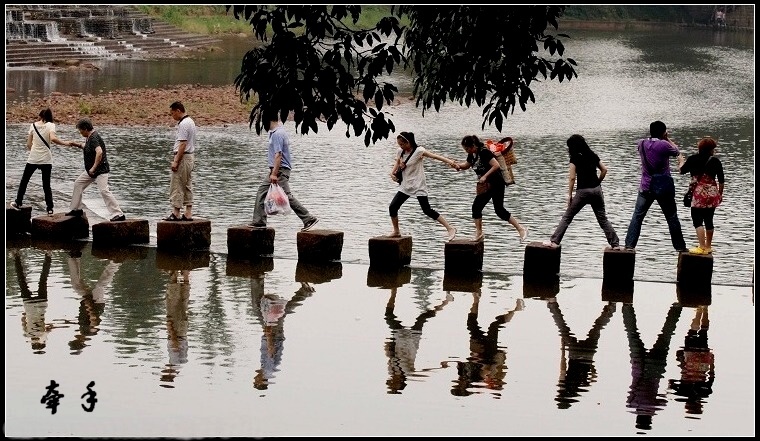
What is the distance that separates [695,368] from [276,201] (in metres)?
6.21

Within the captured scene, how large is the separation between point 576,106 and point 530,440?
103 ft

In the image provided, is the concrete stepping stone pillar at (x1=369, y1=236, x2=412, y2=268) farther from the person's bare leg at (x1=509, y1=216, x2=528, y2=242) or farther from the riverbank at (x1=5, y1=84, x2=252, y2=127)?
the riverbank at (x1=5, y1=84, x2=252, y2=127)

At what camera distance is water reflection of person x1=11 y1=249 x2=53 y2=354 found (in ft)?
40.1

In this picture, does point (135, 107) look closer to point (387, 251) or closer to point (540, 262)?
point (387, 251)

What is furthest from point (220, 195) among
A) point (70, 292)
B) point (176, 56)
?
point (176, 56)

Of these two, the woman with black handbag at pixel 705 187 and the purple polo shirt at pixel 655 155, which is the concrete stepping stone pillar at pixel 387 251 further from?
A: the woman with black handbag at pixel 705 187

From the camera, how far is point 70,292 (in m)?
14.3

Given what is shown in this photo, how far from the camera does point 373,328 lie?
12.9m

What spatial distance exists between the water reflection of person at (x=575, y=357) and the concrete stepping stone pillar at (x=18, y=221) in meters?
6.96

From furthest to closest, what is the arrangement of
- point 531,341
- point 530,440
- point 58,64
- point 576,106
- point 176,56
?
1. point 176,56
2. point 58,64
3. point 576,106
4. point 531,341
5. point 530,440

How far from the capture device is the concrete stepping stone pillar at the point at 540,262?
15.3 meters

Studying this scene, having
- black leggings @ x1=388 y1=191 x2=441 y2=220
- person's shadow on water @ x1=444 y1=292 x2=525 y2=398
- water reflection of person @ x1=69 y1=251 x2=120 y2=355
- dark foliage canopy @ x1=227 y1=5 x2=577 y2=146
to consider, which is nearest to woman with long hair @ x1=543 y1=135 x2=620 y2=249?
black leggings @ x1=388 y1=191 x2=441 y2=220

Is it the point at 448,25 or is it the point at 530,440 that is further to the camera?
the point at 448,25

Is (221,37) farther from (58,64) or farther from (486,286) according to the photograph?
(486,286)
